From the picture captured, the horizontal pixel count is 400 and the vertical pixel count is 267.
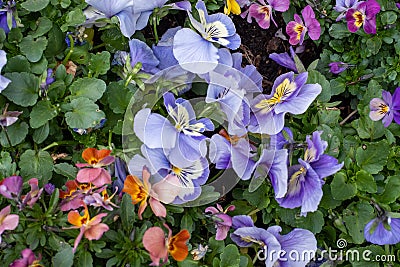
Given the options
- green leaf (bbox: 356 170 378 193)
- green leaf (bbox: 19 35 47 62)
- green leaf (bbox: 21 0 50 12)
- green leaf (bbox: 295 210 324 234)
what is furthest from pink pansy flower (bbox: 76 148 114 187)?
green leaf (bbox: 356 170 378 193)

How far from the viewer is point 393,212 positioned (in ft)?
5.00

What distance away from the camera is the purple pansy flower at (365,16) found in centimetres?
171

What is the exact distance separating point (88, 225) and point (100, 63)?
0.49m

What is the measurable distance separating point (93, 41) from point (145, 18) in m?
0.21

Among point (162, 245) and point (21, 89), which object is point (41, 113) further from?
point (162, 245)

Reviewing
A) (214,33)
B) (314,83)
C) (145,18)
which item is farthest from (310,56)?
(145,18)

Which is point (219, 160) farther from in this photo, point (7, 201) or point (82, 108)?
point (7, 201)

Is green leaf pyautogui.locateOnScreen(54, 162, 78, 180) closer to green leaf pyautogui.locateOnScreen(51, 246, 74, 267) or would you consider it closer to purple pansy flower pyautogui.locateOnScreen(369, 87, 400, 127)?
green leaf pyautogui.locateOnScreen(51, 246, 74, 267)

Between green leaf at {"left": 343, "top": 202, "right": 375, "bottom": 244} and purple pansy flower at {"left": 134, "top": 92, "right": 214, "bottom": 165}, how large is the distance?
1.38 ft

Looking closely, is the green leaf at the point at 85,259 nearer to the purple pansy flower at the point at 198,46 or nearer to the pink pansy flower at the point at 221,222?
the pink pansy flower at the point at 221,222

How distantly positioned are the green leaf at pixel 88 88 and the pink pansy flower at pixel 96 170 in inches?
7.8

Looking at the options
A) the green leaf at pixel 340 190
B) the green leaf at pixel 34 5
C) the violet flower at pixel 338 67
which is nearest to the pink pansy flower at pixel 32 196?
the green leaf at pixel 34 5

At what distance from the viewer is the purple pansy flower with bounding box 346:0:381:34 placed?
1712 millimetres

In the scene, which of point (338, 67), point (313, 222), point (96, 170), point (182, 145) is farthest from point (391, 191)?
point (96, 170)
